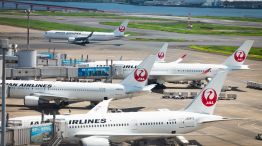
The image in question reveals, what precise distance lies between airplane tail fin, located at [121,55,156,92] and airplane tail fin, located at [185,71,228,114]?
53.5ft

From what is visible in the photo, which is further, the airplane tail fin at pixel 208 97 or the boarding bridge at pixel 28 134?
the airplane tail fin at pixel 208 97

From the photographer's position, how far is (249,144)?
52375mm

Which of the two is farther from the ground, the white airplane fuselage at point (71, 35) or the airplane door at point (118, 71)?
the white airplane fuselage at point (71, 35)

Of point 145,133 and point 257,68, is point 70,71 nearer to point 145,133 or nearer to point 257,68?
point 145,133

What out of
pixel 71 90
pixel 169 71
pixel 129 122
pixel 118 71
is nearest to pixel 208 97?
pixel 129 122

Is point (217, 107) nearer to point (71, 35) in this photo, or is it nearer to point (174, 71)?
point (174, 71)

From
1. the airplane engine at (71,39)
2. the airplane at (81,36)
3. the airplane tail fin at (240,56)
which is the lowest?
the airplane tail fin at (240,56)

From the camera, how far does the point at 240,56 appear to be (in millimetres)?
88375

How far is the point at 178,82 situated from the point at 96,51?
51391mm

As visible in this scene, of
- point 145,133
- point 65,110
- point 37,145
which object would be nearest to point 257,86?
point 65,110

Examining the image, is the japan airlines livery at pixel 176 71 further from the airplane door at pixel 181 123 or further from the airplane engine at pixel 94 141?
the airplane engine at pixel 94 141

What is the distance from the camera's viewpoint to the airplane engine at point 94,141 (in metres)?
43.6

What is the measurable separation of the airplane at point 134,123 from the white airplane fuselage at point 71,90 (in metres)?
18.7

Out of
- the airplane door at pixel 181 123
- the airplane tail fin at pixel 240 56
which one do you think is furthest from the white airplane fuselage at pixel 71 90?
the airplane tail fin at pixel 240 56
